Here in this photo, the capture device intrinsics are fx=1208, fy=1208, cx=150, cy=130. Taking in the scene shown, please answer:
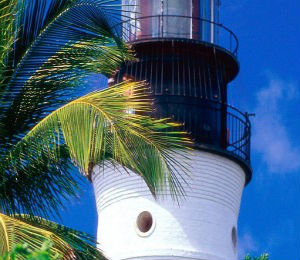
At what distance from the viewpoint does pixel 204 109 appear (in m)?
28.9

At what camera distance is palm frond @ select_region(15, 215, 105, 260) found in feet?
42.1

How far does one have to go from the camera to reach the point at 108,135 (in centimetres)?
1297

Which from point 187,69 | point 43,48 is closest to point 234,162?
point 187,69

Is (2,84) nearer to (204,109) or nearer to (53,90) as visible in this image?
(53,90)

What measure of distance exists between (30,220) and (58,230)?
0.43m

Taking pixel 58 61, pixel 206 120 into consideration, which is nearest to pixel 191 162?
pixel 206 120

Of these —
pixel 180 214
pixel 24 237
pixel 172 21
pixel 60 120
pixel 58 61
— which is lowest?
pixel 24 237

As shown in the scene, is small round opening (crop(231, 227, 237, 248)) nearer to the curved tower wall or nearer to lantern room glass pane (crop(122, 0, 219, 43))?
the curved tower wall

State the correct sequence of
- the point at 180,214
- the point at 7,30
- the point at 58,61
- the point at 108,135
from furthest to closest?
the point at 180,214 < the point at 58,61 < the point at 7,30 < the point at 108,135

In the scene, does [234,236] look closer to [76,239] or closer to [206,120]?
[206,120]

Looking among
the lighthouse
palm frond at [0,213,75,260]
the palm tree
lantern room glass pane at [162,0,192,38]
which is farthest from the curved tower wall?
palm frond at [0,213,75,260]

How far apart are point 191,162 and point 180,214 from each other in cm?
125

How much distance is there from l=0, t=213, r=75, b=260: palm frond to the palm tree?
12 mm

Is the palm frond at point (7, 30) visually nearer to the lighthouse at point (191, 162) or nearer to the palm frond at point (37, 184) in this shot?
the palm frond at point (37, 184)
